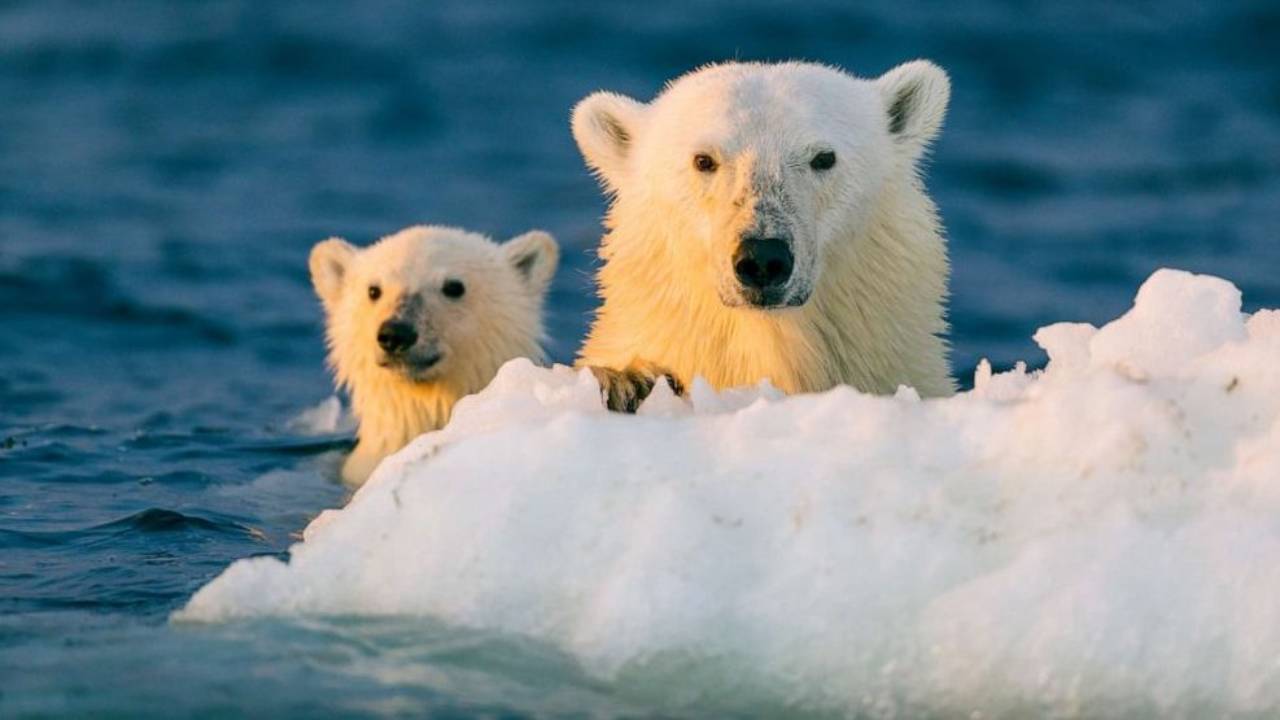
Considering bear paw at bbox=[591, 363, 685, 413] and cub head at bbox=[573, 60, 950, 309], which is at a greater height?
cub head at bbox=[573, 60, 950, 309]

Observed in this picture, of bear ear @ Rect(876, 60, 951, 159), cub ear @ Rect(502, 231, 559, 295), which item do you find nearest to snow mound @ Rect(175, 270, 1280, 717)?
bear ear @ Rect(876, 60, 951, 159)

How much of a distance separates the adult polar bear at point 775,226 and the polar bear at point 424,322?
7.64 feet

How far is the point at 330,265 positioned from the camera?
8.22m

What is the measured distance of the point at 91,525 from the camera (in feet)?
20.9

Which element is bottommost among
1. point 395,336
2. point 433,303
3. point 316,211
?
point 395,336

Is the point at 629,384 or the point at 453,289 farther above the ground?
the point at 453,289

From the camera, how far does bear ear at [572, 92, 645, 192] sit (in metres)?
5.33

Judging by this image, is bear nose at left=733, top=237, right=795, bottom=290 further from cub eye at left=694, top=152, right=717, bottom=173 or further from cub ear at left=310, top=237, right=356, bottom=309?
cub ear at left=310, top=237, right=356, bottom=309

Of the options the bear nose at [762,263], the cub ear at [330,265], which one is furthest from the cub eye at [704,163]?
the cub ear at [330,265]

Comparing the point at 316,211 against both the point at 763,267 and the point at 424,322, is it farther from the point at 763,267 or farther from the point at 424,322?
the point at 763,267

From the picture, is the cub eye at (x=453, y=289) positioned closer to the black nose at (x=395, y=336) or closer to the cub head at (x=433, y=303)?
the cub head at (x=433, y=303)

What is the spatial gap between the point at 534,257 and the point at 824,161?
11.1ft

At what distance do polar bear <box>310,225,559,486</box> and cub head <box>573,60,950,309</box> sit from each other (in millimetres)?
2331

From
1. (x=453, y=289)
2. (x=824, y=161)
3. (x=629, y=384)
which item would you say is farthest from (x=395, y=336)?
(x=824, y=161)
